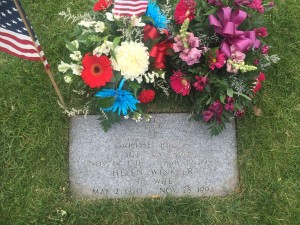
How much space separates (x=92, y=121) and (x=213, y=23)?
148cm

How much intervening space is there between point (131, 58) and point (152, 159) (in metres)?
1.03

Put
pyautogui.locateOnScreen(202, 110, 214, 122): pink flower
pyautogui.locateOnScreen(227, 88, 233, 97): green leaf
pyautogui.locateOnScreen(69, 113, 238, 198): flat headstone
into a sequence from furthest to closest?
pyautogui.locateOnScreen(69, 113, 238, 198): flat headstone < pyautogui.locateOnScreen(202, 110, 214, 122): pink flower < pyautogui.locateOnScreen(227, 88, 233, 97): green leaf

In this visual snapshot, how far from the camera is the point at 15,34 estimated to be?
3.06 meters

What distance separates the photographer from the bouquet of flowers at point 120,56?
339cm

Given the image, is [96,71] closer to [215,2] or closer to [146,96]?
[146,96]

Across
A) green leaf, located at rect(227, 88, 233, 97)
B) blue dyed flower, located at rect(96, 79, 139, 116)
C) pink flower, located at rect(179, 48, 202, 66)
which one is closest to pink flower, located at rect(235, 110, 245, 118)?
green leaf, located at rect(227, 88, 233, 97)

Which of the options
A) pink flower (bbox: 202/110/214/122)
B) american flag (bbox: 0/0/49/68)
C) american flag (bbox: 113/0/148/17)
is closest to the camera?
american flag (bbox: 0/0/49/68)

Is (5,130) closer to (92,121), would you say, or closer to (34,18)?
(92,121)

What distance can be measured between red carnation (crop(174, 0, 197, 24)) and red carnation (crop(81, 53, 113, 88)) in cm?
73

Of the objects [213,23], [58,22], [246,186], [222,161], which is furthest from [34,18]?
[246,186]

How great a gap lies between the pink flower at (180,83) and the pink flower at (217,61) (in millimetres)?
281

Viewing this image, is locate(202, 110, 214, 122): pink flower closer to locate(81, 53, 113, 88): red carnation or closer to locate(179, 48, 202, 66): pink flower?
locate(179, 48, 202, 66): pink flower

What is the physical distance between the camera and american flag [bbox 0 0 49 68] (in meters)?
2.92

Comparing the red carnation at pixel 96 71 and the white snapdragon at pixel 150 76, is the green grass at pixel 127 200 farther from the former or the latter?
the white snapdragon at pixel 150 76
